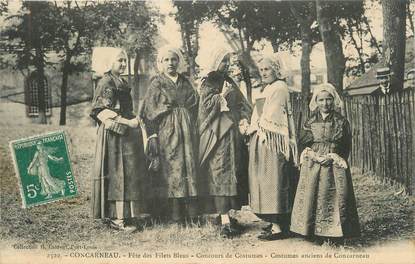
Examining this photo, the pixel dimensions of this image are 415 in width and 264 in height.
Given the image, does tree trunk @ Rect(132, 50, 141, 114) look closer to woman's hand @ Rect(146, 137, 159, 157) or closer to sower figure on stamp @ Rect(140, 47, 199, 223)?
sower figure on stamp @ Rect(140, 47, 199, 223)

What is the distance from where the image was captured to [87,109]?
15.7 feet

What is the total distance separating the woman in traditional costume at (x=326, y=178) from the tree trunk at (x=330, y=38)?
355 millimetres

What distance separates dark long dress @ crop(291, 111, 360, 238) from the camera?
4285mm

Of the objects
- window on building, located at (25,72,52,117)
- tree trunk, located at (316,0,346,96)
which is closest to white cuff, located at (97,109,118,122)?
window on building, located at (25,72,52,117)

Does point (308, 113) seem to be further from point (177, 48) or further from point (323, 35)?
point (177, 48)

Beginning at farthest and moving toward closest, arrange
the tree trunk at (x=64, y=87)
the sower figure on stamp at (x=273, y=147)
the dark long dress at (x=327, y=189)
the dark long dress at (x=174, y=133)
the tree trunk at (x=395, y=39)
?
the tree trunk at (x=64, y=87) < the tree trunk at (x=395, y=39) < the dark long dress at (x=174, y=133) < the sower figure on stamp at (x=273, y=147) < the dark long dress at (x=327, y=189)

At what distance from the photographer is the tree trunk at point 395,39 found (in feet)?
15.3

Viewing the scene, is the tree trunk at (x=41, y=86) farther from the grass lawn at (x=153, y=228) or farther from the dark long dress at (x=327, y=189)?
the dark long dress at (x=327, y=189)

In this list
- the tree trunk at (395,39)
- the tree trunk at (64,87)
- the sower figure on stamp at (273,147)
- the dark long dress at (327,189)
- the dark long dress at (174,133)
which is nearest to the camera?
the dark long dress at (327,189)

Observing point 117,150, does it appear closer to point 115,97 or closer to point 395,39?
point 115,97

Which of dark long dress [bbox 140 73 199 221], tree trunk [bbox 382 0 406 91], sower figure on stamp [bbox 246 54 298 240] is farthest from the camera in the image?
tree trunk [bbox 382 0 406 91]

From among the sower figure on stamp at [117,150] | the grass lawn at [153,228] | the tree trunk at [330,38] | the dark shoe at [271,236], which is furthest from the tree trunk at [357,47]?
the sower figure on stamp at [117,150]

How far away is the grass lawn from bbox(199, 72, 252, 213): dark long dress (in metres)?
0.35

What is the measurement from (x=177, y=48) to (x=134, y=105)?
651 mm
